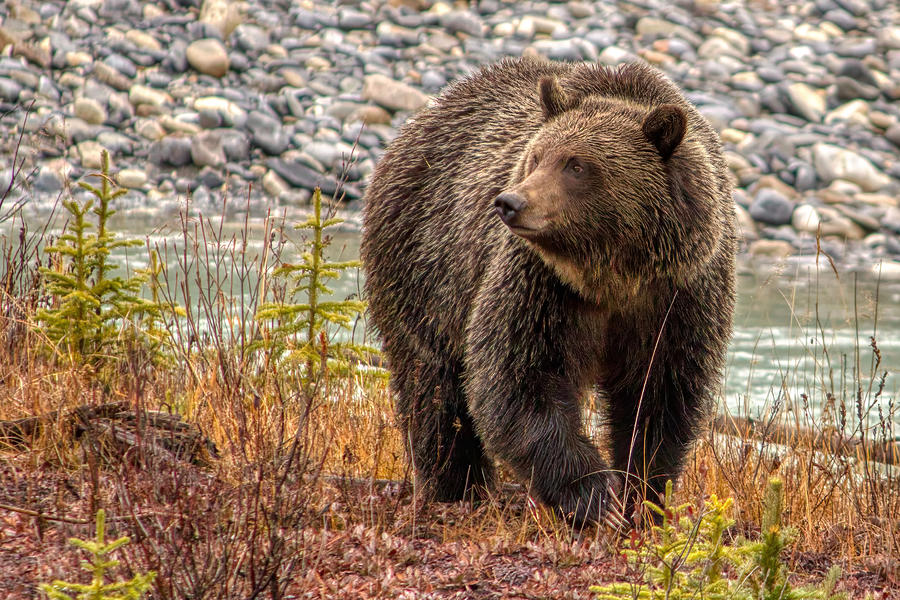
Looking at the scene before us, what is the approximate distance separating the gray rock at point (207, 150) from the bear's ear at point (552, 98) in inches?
561

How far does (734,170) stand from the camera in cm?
1838

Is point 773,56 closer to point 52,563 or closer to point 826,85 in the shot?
point 826,85

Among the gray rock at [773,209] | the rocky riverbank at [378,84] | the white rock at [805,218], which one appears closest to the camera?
the white rock at [805,218]

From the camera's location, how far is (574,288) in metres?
4.27

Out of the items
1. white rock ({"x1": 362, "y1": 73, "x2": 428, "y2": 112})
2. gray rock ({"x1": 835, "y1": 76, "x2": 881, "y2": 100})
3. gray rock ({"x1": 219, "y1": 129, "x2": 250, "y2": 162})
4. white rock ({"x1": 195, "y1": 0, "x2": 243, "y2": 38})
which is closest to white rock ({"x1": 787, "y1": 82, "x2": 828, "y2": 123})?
gray rock ({"x1": 835, "y1": 76, "x2": 881, "y2": 100})

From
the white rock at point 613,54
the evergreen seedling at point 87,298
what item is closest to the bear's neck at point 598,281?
the evergreen seedling at point 87,298

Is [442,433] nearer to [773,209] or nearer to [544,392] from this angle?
[544,392]

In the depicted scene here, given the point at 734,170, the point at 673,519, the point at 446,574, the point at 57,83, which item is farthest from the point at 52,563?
the point at 57,83

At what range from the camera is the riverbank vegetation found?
330cm

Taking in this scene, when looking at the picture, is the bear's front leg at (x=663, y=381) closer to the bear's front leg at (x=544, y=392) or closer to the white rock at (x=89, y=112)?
the bear's front leg at (x=544, y=392)

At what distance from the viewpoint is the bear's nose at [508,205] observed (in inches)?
154

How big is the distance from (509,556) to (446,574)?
34 cm

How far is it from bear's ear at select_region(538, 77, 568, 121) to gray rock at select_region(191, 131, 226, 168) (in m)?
14.2

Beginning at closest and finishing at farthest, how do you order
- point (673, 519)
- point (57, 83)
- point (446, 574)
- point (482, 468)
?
point (673, 519) → point (446, 574) → point (482, 468) → point (57, 83)
